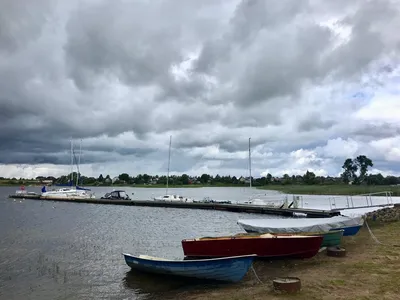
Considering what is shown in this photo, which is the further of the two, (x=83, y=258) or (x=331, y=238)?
(x=83, y=258)

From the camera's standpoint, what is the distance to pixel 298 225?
24219 mm

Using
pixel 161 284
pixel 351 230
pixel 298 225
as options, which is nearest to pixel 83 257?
pixel 161 284

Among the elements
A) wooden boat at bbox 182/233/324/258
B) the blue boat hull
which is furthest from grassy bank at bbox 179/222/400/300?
the blue boat hull

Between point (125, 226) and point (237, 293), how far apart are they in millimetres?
29387

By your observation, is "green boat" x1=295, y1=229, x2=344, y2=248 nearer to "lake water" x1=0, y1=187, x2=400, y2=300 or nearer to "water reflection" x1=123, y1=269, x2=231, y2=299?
"water reflection" x1=123, y1=269, x2=231, y2=299

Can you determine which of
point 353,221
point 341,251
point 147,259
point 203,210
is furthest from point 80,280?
point 203,210

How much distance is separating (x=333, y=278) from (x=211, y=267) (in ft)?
15.6

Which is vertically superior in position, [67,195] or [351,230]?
[67,195]

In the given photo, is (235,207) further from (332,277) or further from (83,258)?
(332,277)

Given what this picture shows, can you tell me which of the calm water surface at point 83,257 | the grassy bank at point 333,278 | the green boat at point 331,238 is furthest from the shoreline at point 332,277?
the calm water surface at point 83,257

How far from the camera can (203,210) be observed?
62.8 m

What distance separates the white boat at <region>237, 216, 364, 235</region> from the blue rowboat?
8669mm

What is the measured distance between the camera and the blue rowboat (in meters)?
14.7

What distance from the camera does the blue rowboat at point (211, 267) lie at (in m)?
14.7
